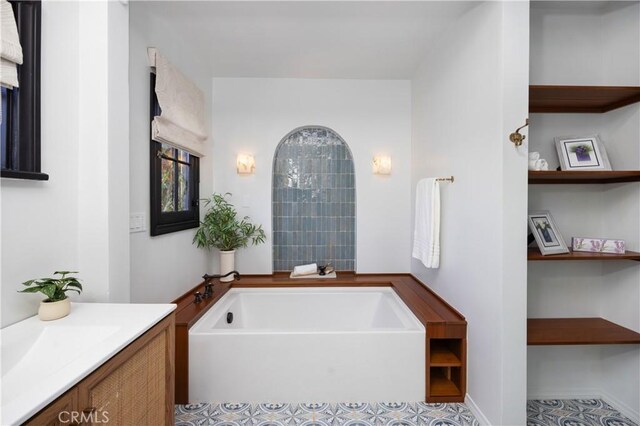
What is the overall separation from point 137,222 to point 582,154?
2.76 metres

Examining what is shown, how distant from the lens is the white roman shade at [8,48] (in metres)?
0.97

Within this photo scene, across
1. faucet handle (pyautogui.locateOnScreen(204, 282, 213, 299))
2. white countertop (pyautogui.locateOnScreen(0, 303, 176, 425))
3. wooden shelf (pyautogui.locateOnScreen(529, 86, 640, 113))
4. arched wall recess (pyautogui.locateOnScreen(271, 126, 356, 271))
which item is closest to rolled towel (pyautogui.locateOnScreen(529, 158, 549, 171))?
wooden shelf (pyautogui.locateOnScreen(529, 86, 640, 113))

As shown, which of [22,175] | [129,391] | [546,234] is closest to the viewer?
[129,391]

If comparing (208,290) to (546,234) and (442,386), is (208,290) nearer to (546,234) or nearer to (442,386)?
(442,386)

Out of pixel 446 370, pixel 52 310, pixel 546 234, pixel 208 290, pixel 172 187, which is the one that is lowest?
pixel 446 370

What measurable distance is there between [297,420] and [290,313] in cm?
101

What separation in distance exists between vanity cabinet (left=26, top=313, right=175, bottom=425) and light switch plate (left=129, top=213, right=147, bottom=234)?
77 centimetres

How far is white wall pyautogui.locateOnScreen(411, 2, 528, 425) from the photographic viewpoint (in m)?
1.45

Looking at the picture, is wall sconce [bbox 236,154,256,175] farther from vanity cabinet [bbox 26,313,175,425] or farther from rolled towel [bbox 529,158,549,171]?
rolled towel [bbox 529,158,549,171]

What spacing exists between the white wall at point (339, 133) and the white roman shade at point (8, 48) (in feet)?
6.22

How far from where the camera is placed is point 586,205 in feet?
5.88

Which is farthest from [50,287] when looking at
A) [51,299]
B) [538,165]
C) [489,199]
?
[538,165]

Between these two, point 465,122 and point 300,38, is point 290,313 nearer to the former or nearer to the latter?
point 465,122

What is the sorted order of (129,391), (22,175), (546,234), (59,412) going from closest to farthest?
(59,412) < (129,391) < (22,175) < (546,234)
